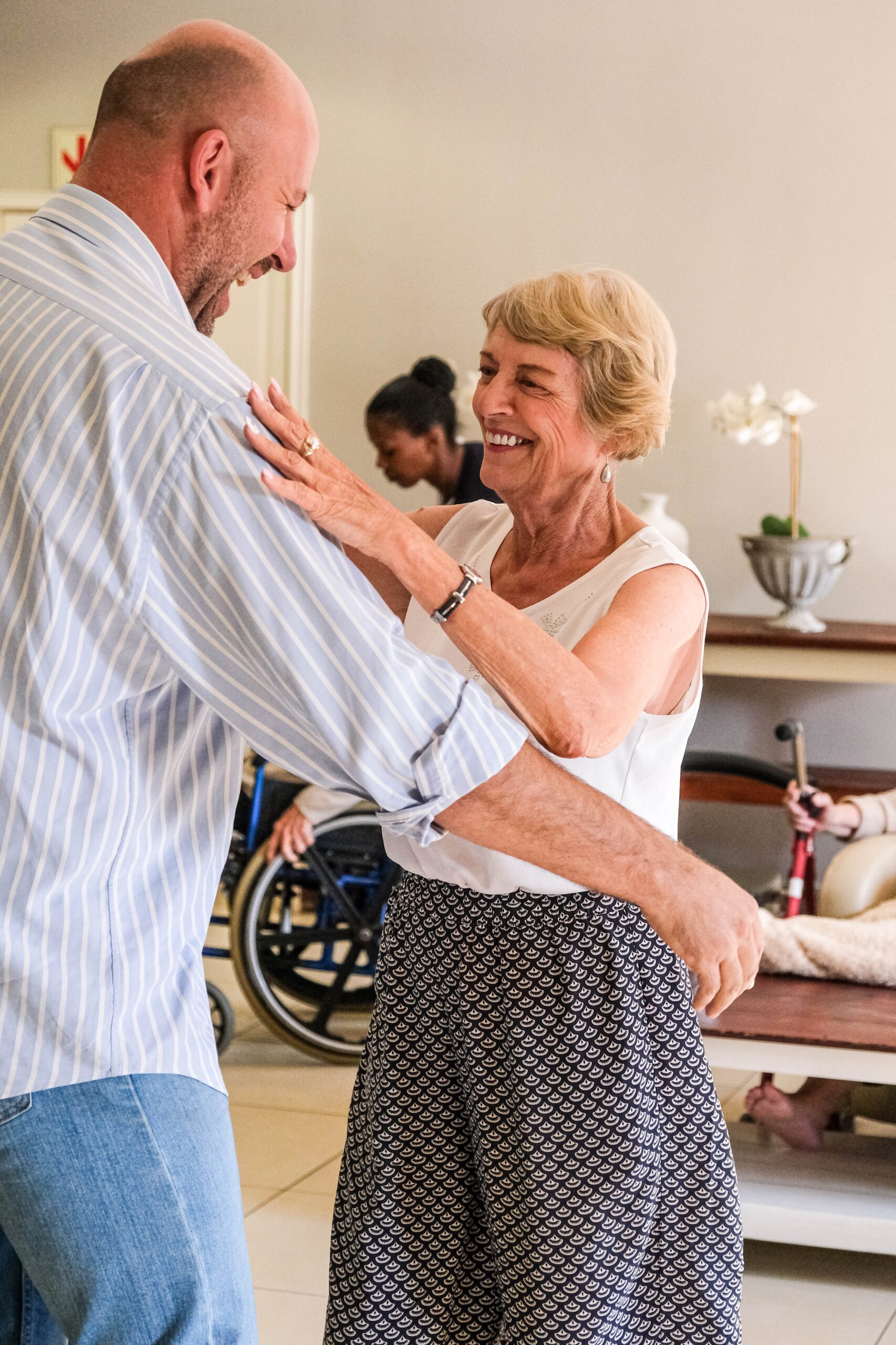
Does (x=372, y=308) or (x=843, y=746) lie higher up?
(x=372, y=308)

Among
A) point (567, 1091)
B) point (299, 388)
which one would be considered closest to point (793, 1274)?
point (567, 1091)

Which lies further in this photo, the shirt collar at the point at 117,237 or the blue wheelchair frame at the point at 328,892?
the blue wheelchair frame at the point at 328,892

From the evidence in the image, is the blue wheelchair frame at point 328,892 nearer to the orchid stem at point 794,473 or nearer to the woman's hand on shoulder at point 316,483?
the orchid stem at point 794,473

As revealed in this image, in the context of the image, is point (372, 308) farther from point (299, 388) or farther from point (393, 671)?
point (393, 671)

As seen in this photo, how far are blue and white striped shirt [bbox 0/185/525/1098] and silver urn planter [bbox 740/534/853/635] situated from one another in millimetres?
3354

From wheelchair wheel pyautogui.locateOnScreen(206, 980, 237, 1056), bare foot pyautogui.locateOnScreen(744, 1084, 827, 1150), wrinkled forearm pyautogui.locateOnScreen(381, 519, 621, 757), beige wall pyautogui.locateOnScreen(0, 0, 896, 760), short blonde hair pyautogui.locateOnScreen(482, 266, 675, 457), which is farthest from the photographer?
beige wall pyautogui.locateOnScreen(0, 0, 896, 760)

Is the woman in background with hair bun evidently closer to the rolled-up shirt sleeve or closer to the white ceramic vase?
the white ceramic vase

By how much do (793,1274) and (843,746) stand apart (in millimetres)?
2371

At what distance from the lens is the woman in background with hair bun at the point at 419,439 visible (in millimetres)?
3941

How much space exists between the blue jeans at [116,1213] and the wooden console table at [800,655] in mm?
3270

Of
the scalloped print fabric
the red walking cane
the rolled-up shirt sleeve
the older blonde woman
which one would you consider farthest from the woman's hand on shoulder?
the red walking cane

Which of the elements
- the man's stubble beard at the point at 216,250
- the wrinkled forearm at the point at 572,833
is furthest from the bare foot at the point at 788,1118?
the man's stubble beard at the point at 216,250

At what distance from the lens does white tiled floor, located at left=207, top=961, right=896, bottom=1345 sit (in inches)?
91.4

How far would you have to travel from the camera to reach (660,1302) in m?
1.47
